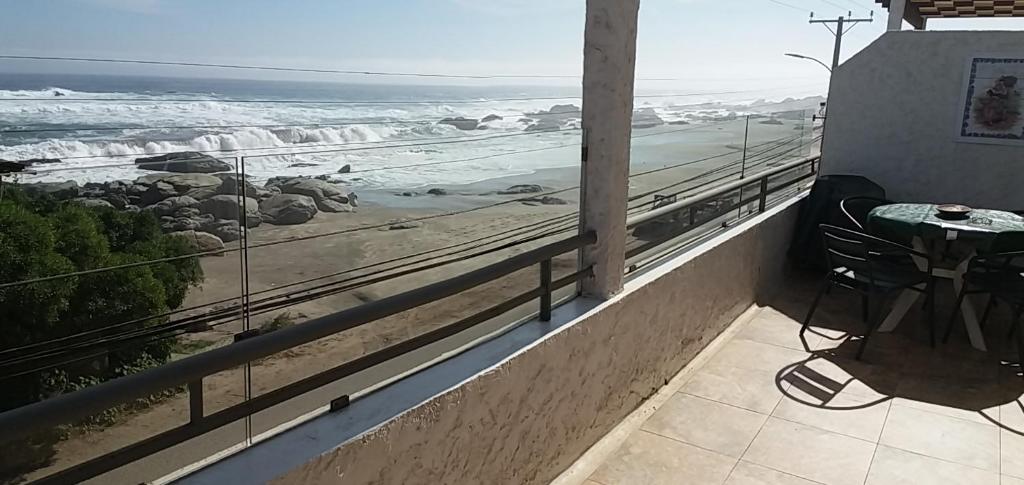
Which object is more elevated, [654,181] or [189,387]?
[654,181]

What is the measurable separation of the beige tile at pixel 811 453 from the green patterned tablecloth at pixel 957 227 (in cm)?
161

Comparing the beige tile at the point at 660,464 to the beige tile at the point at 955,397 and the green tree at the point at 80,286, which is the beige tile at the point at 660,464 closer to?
the beige tile at the point at 955,397

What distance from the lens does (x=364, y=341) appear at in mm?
2084

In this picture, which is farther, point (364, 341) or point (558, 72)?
point (558, 72)

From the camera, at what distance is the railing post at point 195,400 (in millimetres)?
1509

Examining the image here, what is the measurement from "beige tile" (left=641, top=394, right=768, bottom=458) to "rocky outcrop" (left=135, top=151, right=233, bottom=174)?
6.98 feet

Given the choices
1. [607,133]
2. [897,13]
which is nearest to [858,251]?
[607,133]

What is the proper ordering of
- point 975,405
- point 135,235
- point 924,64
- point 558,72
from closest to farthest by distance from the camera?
point 135,235
point 558,72
point 975,405
point 924,64

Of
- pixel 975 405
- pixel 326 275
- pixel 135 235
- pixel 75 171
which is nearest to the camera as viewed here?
pixel 75 171

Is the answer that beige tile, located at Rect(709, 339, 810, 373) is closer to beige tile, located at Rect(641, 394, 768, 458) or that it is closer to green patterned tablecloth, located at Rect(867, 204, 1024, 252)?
beige tile, located at Rect(641, 394, 768, 458)

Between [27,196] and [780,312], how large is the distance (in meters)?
4.31

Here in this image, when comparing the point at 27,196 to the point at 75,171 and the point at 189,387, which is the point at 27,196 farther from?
the point at 189,387

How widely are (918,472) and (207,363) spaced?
106 inches

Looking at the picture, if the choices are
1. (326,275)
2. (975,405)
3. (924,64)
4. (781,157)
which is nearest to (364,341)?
(326,275)
